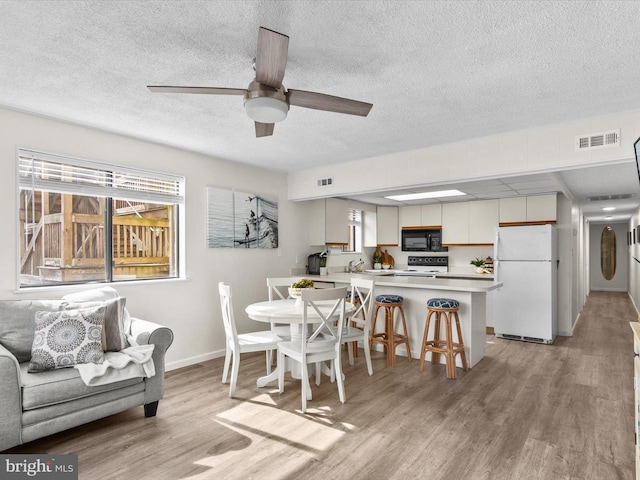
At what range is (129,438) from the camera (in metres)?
2.55

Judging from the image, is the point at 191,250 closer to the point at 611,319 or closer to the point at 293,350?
the point at 293,350

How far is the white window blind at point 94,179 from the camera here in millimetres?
3127

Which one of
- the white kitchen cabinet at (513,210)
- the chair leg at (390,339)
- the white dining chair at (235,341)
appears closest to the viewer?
the white dining chair at (235,341)

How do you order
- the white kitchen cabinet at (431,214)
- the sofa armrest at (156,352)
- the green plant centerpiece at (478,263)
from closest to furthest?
the sofa armrest at (156,352) → the green plant centerpiece at (478,263) → the white kitchen cabinet at (431,214)

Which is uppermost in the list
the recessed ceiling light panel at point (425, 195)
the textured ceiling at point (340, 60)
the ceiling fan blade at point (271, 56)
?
the textured ceiling at point (340, 60)

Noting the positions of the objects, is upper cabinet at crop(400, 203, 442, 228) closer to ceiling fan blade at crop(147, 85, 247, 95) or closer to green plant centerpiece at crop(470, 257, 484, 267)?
green plant centerpiece at crop(470, 257, 484, 267)

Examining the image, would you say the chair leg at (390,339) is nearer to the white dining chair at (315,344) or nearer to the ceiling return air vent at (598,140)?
the white dining chair at (315,344)

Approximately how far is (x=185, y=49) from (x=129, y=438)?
2512 millimetres

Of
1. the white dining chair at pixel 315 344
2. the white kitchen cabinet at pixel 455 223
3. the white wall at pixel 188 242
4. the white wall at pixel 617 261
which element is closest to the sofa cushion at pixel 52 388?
the white wall at pixel 188 242

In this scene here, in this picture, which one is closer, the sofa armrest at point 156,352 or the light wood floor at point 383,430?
the light wood floor at point 383,430

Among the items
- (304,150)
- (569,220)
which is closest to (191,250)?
(304,150)

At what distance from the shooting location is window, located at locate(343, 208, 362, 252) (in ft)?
23.0

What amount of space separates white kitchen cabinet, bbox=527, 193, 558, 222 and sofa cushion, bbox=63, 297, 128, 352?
18.0 feet

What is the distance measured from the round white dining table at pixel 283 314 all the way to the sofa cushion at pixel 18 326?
1.59 metres
